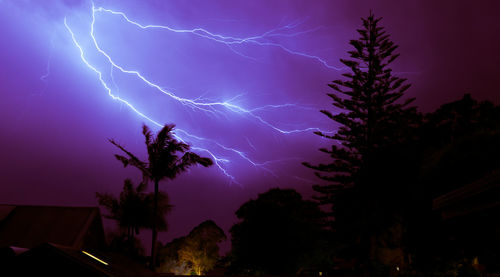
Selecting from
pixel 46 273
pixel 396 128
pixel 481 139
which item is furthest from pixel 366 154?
pixel 46 273

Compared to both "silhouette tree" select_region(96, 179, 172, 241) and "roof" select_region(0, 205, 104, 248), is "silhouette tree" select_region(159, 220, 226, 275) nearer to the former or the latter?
"silhouette tree" select_region(96, 179, 172, 241)

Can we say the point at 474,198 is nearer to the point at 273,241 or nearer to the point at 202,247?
the point at 273,241

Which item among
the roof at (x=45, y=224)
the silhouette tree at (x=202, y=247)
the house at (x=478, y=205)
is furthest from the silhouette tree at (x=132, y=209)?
the house at (x=478, y=205)

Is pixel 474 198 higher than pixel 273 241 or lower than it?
lower

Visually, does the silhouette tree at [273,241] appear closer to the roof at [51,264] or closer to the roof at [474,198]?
the roof at [474,198]

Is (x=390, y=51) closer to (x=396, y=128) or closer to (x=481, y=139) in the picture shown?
(x=396, y=128)

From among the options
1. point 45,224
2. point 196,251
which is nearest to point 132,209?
point 196,251

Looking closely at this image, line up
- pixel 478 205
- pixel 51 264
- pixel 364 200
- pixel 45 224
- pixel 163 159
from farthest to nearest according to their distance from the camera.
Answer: pixel 364 200, pixel 163 159, pixel 45 224, pixel 478 205, pixel 51 264
